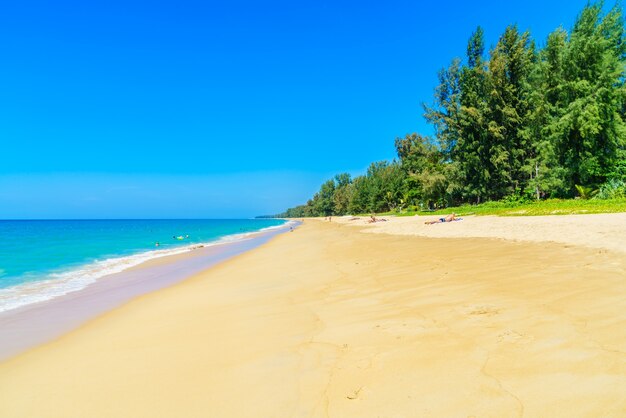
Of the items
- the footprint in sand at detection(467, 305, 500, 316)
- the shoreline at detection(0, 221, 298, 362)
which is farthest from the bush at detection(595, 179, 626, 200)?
the shoreline at detection(0, 221, 298, 362)

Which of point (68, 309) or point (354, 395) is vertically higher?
point (354, 395)

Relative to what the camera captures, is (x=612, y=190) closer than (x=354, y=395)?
No

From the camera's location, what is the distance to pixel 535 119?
31.0 meters

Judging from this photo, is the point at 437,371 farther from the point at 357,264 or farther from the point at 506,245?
the point at 506,245

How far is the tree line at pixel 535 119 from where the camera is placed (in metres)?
24.6

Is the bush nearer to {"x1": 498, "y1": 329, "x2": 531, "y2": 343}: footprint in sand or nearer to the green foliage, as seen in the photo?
the green foliage

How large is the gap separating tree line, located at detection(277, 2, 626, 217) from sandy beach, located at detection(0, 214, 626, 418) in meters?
23.0

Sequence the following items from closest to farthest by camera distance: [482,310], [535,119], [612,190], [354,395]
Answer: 1. [354,395]
2. [482,310]
3. [612,190]
4. [535,119]

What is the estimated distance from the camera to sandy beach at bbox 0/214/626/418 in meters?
2.55

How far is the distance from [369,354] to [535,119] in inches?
1405

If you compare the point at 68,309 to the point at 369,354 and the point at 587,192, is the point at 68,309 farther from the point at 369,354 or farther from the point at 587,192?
the point at 587,192

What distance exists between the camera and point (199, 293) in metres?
8.42

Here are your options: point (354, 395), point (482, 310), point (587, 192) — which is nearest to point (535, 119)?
point (587, 192)

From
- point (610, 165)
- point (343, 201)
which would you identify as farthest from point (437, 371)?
point (343, 201)
